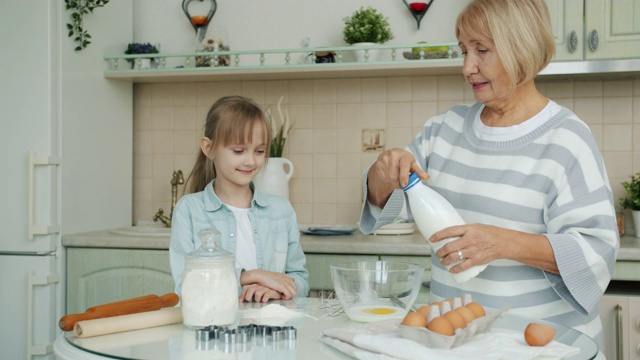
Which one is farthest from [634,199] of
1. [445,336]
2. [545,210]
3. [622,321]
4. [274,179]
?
[445,336]

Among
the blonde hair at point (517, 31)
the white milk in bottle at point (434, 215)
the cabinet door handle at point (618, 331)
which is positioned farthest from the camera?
the cabinet door handle at point (618, 331)

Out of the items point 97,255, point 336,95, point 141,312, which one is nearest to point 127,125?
point 97,255

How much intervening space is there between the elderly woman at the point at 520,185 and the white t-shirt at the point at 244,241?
479 mm

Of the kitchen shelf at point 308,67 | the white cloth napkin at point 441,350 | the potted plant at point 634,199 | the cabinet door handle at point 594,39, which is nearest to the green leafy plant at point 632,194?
the potted plant at point 634,199

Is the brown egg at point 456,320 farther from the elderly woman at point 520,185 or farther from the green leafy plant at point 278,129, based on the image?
the green leafy plant at point 278,129

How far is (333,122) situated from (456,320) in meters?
2.00

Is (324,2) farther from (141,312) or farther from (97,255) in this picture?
(141,312)

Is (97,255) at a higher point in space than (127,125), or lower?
lower

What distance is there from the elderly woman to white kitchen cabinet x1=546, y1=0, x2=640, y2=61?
3.61 feet

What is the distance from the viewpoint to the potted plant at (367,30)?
8.70 feet

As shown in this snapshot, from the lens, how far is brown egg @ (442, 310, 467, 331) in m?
0.92

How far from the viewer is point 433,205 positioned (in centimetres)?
117

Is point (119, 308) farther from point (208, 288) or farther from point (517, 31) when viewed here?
point (517, 31)

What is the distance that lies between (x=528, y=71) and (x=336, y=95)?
1588 mm
